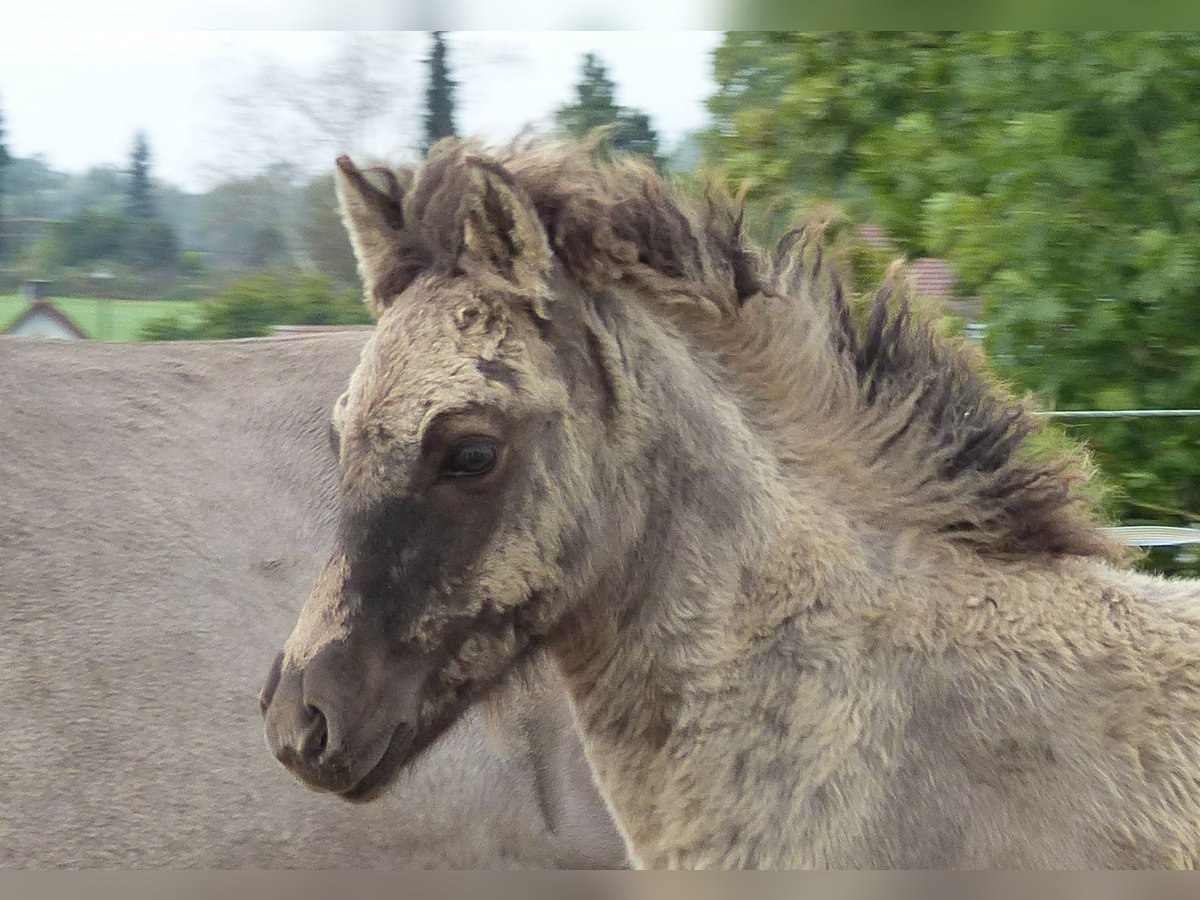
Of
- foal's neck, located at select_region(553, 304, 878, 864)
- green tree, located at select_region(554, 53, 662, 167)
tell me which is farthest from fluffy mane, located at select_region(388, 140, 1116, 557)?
green tree, located at select_region(554, 53, 662, 167)

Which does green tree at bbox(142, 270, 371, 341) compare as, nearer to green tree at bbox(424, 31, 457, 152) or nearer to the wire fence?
green tree at bbox(424, 31, 457, 152)

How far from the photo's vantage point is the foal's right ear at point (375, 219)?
7.14 feet

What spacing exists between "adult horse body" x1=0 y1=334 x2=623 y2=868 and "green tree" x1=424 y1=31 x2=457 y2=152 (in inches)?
45.7

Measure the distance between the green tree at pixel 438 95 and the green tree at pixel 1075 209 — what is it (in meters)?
1.26

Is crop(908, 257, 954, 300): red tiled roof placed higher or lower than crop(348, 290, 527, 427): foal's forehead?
lower

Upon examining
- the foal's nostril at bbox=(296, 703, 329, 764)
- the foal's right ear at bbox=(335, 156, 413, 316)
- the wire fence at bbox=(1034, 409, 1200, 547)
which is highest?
the foal's right ear at bbox=(335, 156, 413, 316)

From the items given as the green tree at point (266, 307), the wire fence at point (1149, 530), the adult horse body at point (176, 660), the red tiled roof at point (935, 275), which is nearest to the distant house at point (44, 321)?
the green tree at point (266, 307)

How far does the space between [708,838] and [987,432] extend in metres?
0.92

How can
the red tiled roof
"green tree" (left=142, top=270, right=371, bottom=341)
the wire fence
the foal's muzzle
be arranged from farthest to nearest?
"green tree" (left=142, top=270, right=371, bottom=341) → the red tiled roof → the wire fence → the foal's muzzle

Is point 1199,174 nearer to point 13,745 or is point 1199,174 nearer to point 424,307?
point 424,307

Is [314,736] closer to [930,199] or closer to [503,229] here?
[503,229]

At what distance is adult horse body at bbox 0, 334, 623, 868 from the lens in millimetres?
3125

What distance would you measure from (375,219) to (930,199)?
2.19 meters

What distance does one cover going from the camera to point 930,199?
3.78m
